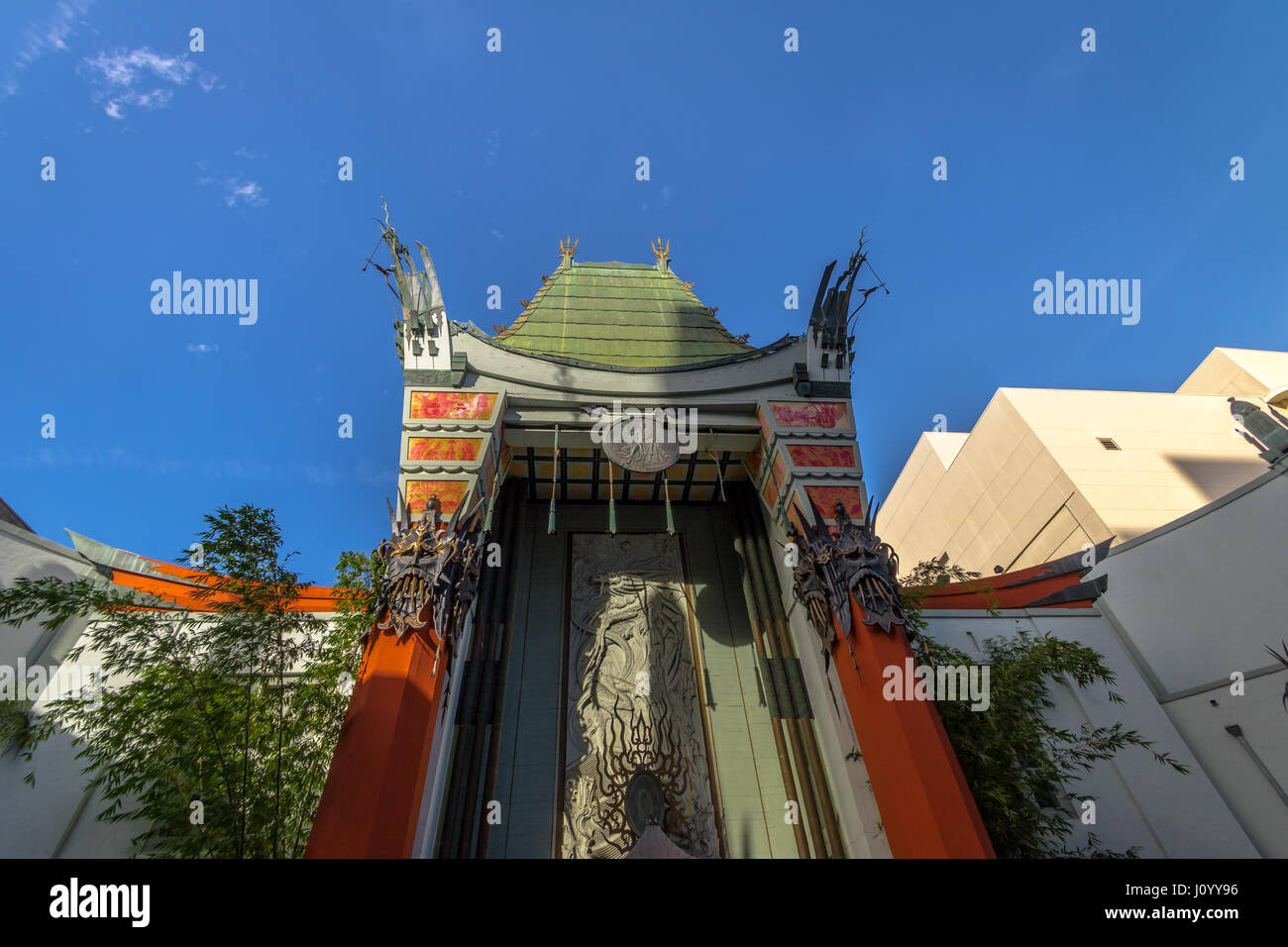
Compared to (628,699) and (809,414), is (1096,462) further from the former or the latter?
(628,699)

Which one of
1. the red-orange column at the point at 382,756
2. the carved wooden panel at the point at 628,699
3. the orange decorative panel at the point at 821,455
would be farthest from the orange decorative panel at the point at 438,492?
the orange decorative panel at the point at 821,455

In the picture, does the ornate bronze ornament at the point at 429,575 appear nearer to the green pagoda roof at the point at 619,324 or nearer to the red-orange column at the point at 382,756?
the red-orange column at the point at 382,756

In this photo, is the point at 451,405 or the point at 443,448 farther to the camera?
the point at 451,405

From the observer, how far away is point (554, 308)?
18.3m

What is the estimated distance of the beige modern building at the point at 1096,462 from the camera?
2441cm

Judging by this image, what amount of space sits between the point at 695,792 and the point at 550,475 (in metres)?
7.62

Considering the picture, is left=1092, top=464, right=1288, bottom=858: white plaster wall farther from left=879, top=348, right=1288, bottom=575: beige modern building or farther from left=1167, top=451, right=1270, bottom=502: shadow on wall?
left=1167, top=451, right=1270, bottom=502: shadow on wall

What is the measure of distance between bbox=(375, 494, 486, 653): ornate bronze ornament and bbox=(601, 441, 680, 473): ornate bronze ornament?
320cm

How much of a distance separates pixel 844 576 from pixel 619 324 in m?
9.94

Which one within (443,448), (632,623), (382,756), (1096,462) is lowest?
(382,756)

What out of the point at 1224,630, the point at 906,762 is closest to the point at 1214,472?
the point at 1224,630

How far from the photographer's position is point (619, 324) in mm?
17766
